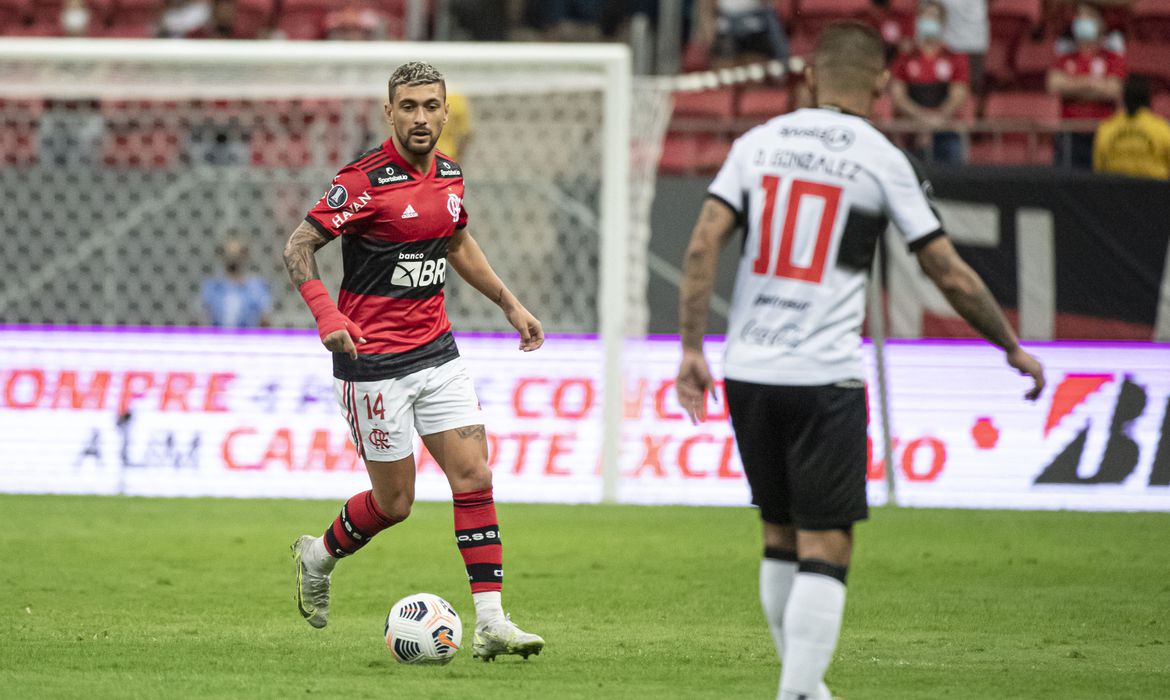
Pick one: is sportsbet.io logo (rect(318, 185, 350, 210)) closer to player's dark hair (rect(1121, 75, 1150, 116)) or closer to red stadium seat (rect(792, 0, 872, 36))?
player's dark hair (rect(1121, 75, 1150, 116))

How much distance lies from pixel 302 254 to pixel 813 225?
7.61ft

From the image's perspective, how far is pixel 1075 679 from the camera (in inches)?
244

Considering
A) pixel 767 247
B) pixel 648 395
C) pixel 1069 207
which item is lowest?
pixel 648 395

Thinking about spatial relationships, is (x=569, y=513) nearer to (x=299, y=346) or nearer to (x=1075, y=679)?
(x=299, y=346)

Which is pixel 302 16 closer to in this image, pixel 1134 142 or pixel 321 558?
pixel 1134 142

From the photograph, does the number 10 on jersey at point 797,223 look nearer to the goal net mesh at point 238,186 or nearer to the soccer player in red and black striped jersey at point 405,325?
the soccer player in red and black striped jersey at point 405,325

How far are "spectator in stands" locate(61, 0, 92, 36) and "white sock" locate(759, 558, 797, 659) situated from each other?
14.4 meters

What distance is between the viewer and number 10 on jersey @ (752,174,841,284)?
5.00m

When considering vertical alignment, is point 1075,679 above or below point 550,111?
below

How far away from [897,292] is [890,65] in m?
4.01

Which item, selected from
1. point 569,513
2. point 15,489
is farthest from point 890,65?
point 15,489

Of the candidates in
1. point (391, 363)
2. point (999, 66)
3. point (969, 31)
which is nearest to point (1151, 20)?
point (999, 66)

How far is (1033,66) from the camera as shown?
1761 centimetres

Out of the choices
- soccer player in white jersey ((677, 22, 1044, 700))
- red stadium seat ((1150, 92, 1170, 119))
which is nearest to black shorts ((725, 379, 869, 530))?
soccer player in white jersey ((677, 22, 1044, 700))
